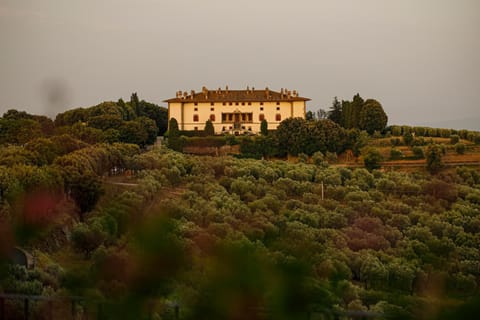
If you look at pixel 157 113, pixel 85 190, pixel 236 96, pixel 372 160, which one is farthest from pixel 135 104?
pixel 85 190

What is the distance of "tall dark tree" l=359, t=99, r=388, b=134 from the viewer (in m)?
37.3

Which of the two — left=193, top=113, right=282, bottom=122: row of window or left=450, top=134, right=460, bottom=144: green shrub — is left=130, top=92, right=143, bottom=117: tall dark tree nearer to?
left=193, top=113, right=282, bottom=122: row of window

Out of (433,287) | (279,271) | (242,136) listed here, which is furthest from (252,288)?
(242,136)

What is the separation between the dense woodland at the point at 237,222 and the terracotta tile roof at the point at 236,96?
3.05 meters

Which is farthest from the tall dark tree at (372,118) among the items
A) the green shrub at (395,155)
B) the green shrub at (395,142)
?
the green shrub at (395,155)

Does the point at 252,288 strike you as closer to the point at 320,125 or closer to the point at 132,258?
the point at 132,258

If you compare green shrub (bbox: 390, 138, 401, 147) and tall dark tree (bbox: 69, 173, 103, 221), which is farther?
green shrub (bbox: 390, 138, 401, 147)

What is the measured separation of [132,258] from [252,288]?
0.96 feet

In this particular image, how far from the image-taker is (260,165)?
29.0 meters

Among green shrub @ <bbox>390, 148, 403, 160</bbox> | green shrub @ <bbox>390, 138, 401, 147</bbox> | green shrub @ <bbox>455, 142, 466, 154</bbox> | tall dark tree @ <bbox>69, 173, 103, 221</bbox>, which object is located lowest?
tall dark tree @ <bbox>69, 173, 103, 221</bbox>

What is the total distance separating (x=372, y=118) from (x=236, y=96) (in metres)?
9.07

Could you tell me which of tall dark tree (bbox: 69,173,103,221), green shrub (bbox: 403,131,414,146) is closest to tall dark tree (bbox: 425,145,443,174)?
green shrub (bbox: 403,131,414,146)

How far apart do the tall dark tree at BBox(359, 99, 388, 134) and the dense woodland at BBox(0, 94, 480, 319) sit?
0.18 metres

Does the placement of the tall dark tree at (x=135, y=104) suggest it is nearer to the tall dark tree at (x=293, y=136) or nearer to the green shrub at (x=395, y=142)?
the tall dark tree at (x=293, y=136)
